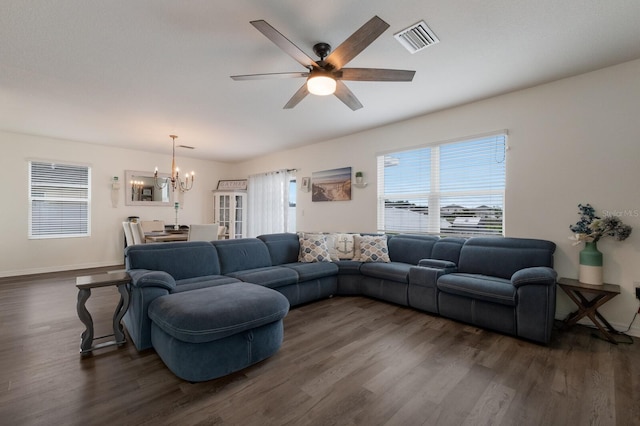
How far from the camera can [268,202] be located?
670 centimetres

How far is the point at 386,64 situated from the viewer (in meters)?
2.77

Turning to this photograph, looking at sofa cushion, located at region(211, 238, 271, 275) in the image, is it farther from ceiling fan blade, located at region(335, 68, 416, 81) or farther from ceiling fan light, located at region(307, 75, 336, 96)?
ceiling fan blade, located at region(335, 68, 416, 81)

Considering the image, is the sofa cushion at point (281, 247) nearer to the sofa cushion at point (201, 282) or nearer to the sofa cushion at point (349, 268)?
the sofa cushion at point (349, 268)

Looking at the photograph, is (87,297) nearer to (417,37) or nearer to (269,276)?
(269,276)

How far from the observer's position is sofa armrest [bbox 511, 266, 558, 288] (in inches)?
96.5

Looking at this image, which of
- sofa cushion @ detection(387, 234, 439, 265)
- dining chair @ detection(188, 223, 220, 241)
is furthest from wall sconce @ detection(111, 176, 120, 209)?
sofa cushion @ detection(387, 234, 439, 265)

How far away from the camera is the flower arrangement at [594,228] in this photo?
8.66 ft

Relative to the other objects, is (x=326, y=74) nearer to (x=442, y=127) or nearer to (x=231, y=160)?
(x=442, y=127)

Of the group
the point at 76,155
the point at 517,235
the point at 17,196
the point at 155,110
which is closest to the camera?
the point at 517,235

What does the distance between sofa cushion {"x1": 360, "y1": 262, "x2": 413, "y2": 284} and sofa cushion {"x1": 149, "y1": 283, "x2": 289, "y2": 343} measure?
178 centimetres

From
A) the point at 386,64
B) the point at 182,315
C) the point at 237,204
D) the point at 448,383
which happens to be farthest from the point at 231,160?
the point at 448,383

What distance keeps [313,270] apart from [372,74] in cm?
242

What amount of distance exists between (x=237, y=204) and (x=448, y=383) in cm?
643

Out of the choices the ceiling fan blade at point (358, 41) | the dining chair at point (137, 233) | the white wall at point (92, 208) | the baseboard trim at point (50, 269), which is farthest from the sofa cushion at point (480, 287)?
the baseboard trim at point (50, 269)
